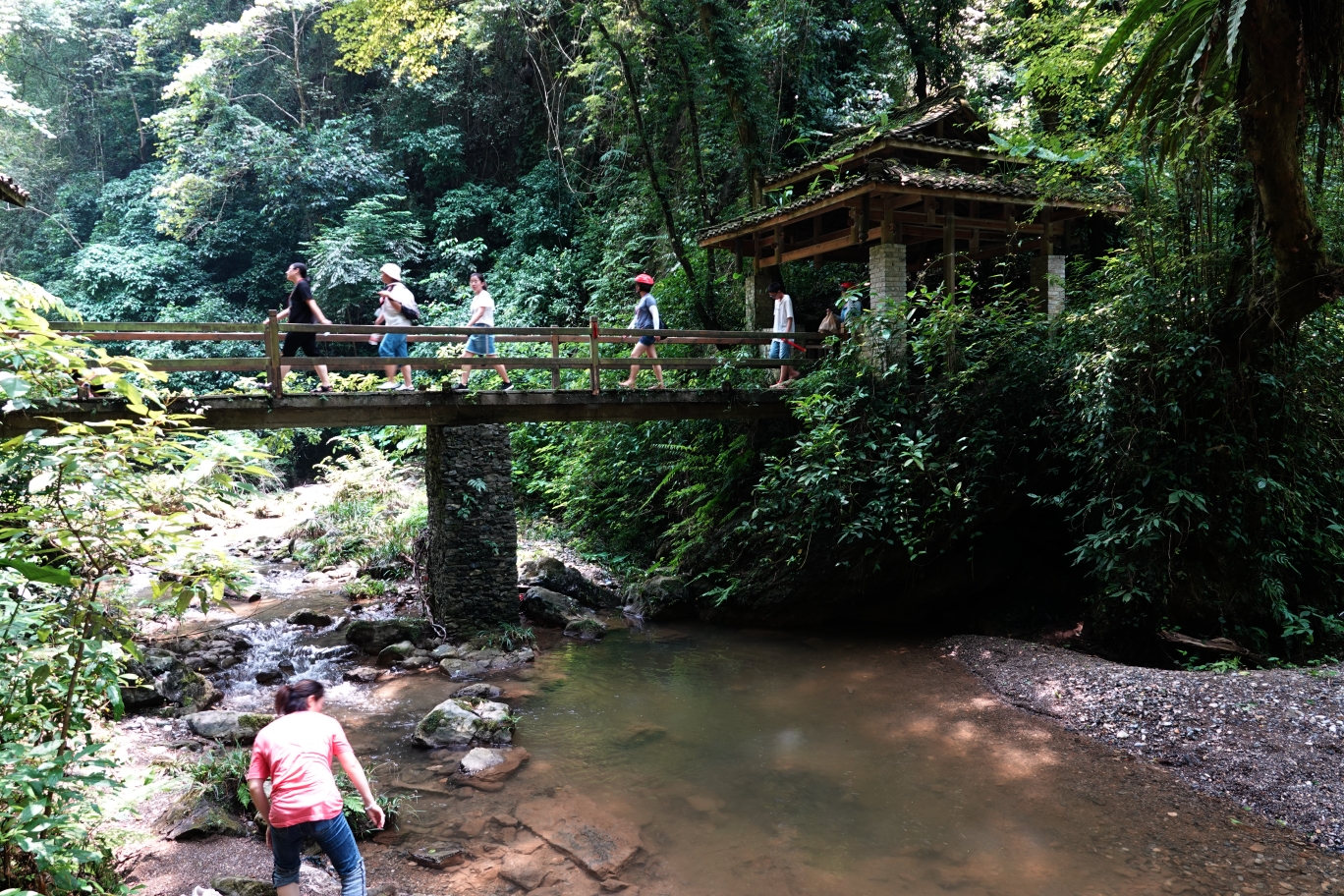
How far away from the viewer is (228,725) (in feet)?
26.9

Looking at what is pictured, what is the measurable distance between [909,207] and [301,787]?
41.7ft

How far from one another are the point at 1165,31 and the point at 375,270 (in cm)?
2070

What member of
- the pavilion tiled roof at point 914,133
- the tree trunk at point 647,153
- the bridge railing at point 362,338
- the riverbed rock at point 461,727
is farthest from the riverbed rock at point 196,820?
the tree trunk at point 647,153

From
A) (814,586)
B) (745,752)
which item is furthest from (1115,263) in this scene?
(745,752)

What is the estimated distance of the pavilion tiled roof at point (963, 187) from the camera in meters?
11.4

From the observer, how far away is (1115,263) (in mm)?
10641

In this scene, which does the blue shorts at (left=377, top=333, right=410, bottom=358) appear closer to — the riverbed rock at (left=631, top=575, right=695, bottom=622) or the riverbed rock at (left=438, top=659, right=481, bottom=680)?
the riverbed rock at (left=438, top=659, right=481, bottom=680)

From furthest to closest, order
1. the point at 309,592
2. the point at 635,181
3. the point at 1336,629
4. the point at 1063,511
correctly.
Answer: the point at 635,181 < the point at 309,592 < the point at 1063,511 < the point at 1336,629

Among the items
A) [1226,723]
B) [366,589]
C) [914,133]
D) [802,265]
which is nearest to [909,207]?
[914,133]

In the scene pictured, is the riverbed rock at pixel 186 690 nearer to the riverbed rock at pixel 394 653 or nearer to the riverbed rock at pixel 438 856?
the riverbed rock at pixel 394 653

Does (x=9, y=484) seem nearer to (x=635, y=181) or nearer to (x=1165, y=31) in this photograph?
(x=1165, y=31)

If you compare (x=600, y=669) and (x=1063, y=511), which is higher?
(x=1063, y=511)

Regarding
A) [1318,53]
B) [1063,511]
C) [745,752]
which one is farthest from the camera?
[1063,511]

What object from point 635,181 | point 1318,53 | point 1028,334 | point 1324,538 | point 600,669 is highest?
point 635,181
